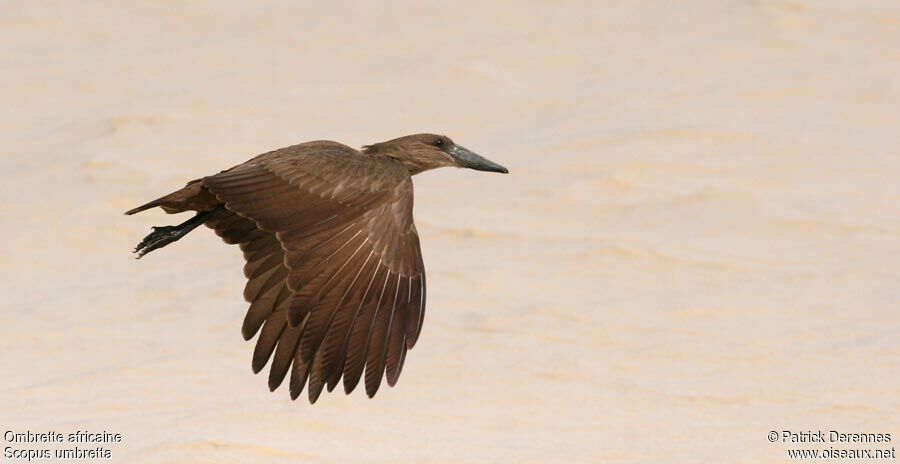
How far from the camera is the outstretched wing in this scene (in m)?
7.38

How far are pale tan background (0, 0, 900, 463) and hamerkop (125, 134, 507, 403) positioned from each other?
1.39m

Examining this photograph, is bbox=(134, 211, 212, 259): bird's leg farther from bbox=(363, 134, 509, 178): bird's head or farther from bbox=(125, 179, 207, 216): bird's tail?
bbox=(363, 134, 509, 178): bird's head

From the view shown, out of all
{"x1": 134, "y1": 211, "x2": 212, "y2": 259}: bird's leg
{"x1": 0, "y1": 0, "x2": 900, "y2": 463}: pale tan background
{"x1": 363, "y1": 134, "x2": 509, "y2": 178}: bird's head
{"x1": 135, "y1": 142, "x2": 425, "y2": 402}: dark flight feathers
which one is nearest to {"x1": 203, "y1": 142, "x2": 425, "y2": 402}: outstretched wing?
{"x1": 135, "y1": 142, "x2": 425, "y2": 402}: dark flight feathers

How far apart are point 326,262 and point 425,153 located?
142 centimetres

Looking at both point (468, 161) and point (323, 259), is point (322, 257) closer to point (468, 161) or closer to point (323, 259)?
point (323, 259)

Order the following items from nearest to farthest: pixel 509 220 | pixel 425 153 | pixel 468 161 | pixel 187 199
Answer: pixel 187 199 → pixel 425 153 → pixel 468 161 → pixel 509 220

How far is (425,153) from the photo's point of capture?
28.7 feet

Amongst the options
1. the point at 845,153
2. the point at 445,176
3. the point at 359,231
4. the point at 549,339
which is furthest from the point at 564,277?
the point at 359,231

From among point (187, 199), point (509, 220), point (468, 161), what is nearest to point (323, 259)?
point (187, 199)

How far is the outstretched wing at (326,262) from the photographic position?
7383 millimetres

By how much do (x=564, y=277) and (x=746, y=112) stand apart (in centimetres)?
290

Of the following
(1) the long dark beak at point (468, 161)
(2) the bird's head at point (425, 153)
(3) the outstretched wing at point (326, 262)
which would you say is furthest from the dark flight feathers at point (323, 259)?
(1) the long dark beak at point (468, 161)

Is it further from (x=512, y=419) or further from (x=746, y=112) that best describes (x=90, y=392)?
(x=746, y=112)

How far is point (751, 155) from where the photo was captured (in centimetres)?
1309
